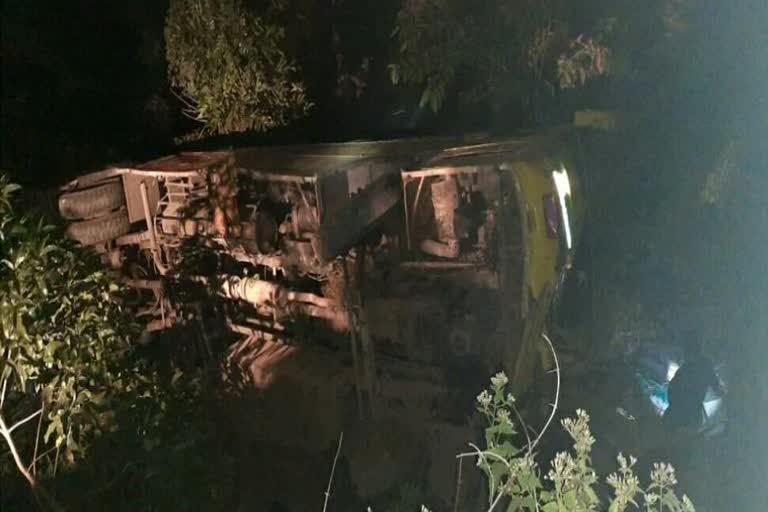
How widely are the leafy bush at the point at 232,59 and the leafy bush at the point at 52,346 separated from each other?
0.72 meters

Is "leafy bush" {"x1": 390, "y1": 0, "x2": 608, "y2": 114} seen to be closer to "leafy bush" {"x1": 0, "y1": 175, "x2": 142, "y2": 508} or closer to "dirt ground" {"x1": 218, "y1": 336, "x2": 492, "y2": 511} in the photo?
"dirt ground" {"x1": 218, "y1": 336, "x2": 492, "y2": 511}

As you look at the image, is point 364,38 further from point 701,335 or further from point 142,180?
point 701,335

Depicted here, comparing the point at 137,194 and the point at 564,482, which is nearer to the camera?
the point at 564,482

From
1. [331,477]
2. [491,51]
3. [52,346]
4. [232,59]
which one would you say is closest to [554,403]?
[331,477]

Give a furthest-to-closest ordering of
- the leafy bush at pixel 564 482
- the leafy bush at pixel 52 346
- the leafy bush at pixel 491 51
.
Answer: the leafy bush at pixel 491 51 < the leafy bush at pixel 52 346 < the leafy bush at pixel 564 482

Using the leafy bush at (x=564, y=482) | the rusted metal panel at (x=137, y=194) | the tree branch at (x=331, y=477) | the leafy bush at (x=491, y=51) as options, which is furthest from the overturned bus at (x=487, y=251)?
the rusted metal panel at (x=137, y=194)

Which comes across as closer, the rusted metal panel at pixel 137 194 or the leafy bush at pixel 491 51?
the leafy bush at pixel 491 51

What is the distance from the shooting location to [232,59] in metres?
1.89

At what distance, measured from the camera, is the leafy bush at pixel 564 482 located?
1071 mm

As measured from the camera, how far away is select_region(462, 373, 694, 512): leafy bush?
107cm

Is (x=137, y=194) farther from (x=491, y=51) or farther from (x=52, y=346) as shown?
(x=491, y=51)

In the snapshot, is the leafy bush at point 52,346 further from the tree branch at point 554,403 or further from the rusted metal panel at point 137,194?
the tree branch at point 554,403

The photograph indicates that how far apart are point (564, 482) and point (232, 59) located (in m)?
1.39

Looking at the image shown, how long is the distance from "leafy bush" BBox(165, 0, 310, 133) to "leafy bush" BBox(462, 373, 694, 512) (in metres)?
1.09
